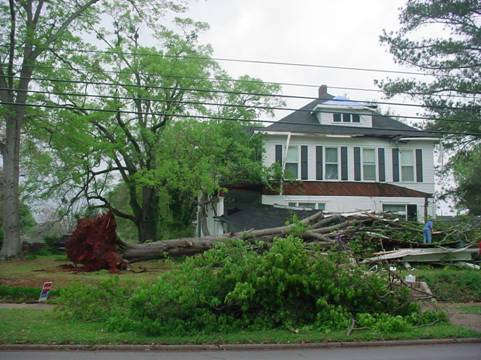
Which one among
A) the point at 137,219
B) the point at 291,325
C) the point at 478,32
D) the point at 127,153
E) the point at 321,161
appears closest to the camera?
the point at 291,325

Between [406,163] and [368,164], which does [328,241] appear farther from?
[406,163]

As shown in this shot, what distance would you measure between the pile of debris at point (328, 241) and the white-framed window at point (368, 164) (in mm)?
7643

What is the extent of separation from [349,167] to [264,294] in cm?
1849

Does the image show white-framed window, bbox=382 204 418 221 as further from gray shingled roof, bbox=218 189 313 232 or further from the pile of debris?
gray shingled roof, bbox=218 189 313 232

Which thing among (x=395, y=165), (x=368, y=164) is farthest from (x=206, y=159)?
(x=395, y=165)

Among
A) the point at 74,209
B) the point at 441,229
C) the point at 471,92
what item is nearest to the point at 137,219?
the point at 74,209

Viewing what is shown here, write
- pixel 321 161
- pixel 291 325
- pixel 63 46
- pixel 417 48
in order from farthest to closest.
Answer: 1. pixel 321 161
2. pixel 63 46
3. pixel 417 48
4. pixel 291 325

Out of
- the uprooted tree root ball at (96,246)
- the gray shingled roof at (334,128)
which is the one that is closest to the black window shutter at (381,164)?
the gray shingled roof at (334,128)

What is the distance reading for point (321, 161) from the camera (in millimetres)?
27484

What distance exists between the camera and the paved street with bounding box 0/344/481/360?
26.6ft

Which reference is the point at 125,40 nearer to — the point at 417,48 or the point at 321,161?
the point at 321,161

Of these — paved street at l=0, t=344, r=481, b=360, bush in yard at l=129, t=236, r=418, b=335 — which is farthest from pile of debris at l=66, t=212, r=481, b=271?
paved street at l=0, t=344, r=481, b=360

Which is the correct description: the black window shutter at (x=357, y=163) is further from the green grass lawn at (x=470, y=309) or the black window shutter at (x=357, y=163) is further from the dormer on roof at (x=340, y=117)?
the green grass lawn at (x=470, y=309)

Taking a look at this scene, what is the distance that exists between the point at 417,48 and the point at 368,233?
7632mm
